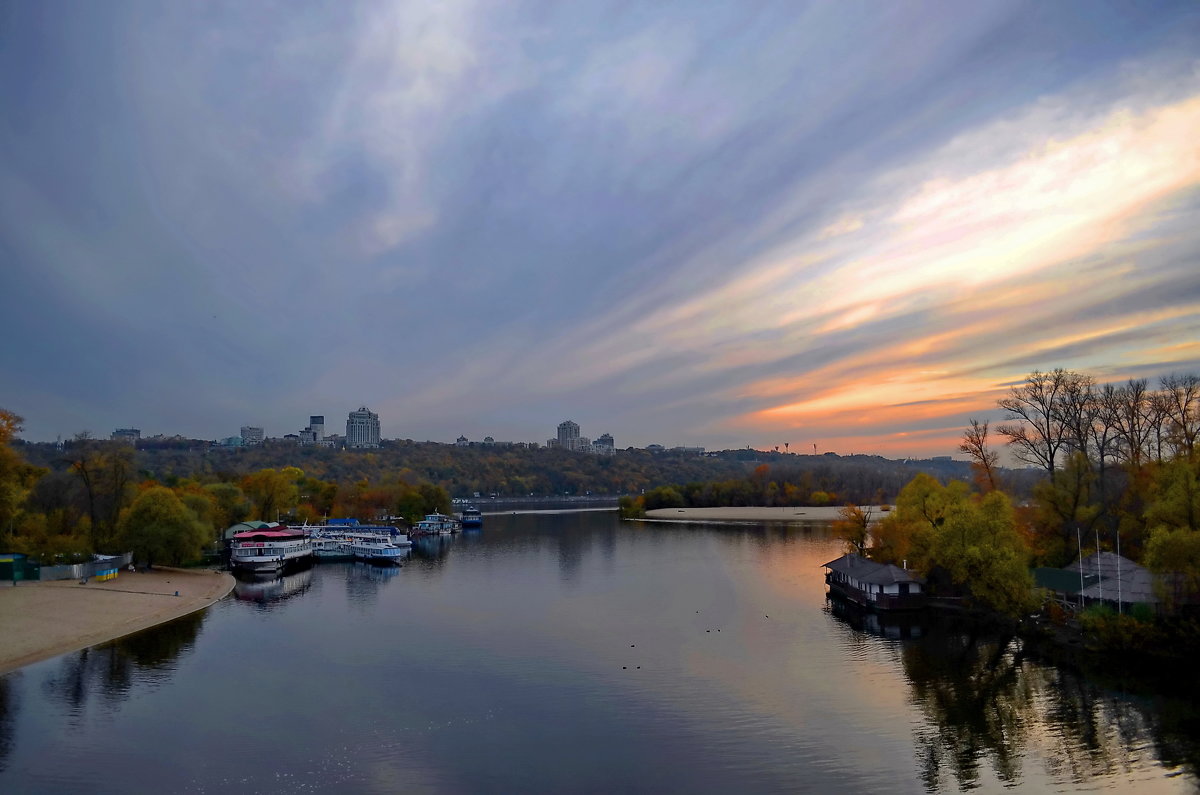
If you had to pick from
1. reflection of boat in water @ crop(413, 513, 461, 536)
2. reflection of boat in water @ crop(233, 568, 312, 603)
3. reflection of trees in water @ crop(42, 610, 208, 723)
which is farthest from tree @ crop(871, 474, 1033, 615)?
reflection of boat in water @ crop(413, 513, 461, 536)

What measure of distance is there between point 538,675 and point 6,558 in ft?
115

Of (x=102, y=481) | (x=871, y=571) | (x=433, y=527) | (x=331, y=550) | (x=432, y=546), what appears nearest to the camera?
(x=871, y=571)

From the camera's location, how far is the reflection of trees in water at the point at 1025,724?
19688 mm

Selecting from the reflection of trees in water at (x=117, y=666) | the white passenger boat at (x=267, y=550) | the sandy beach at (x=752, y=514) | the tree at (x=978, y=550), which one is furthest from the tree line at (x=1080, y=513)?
the sandy beach at (x=752, y=514)

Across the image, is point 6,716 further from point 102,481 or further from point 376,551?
point 376,551

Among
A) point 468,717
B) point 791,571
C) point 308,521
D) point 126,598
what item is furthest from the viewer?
point 308,521

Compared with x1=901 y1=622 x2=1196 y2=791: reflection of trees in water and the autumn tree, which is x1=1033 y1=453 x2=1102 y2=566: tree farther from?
the autumn tree

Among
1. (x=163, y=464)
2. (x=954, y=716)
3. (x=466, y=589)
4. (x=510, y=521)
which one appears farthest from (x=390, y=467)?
(x=954, y=716)

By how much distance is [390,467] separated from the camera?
18125 centimetres

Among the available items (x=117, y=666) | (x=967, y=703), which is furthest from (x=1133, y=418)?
(x=117, y=666)

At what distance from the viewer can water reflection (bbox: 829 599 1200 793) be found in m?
19.6

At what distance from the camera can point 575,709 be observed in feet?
79.7

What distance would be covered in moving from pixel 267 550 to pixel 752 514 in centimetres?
7790

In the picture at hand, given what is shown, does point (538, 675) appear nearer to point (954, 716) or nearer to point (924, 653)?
point (954, 716)
